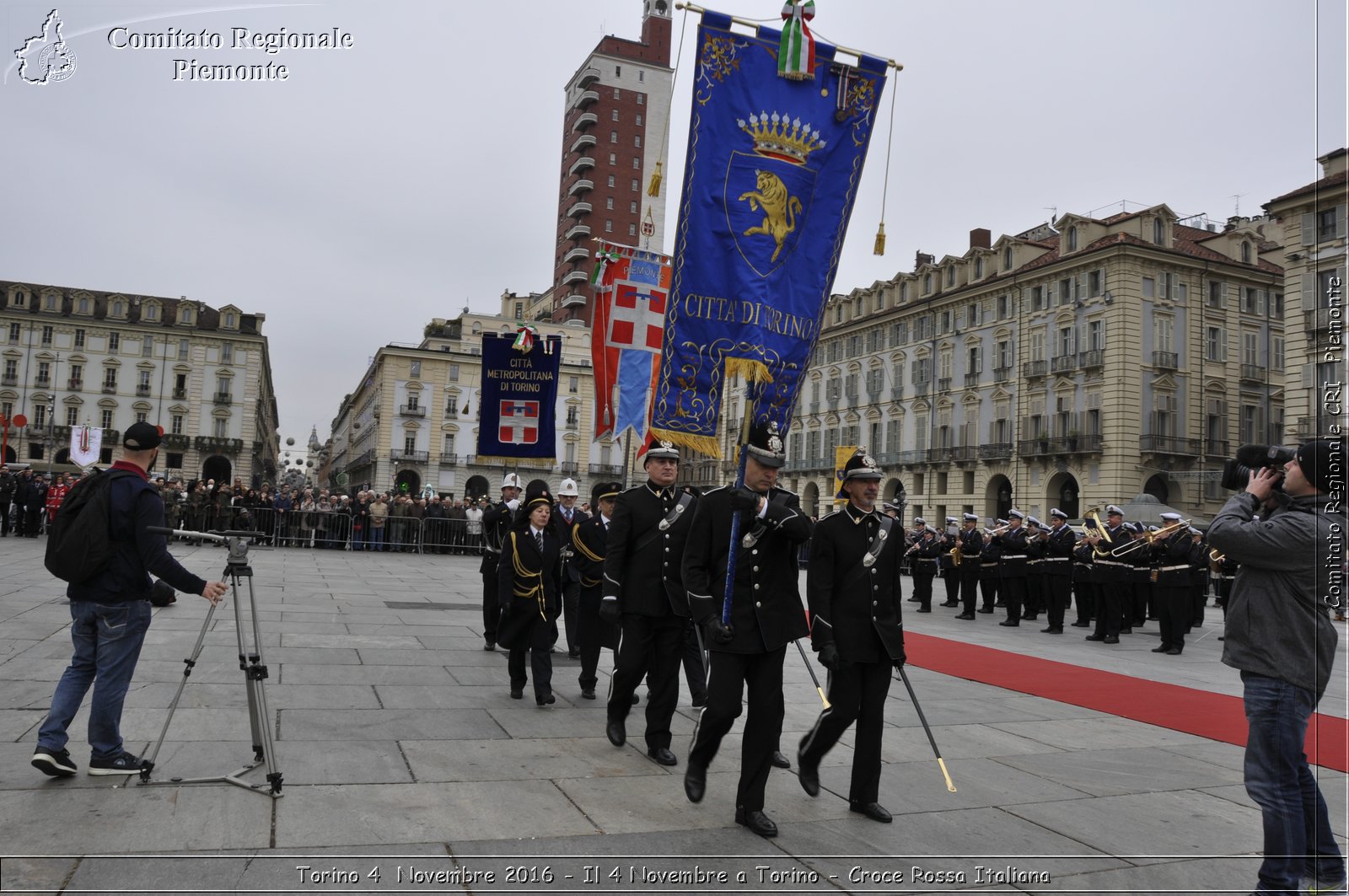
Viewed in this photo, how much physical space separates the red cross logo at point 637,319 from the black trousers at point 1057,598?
7747 millimetres

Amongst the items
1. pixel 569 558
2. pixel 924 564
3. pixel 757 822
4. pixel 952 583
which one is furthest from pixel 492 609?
pixel 952 583

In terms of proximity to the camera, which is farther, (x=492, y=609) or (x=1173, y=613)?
(x=1173, y=613)

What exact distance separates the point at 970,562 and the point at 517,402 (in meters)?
8.92

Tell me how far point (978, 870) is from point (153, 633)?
335 inches

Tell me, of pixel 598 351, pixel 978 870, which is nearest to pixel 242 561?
pixel 978 870

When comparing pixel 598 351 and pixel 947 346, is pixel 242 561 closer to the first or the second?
pixel 598 351

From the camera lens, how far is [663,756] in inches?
231

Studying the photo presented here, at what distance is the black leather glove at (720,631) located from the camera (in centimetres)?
475

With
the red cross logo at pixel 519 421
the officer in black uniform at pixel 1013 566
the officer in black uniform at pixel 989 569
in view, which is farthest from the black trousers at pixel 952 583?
the red cross logo at pixel 519 421

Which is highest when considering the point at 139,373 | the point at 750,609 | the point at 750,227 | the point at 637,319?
the point at 139,373

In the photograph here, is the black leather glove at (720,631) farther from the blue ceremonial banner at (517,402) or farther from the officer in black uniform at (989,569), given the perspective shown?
the officer in black uniform at (989,569)

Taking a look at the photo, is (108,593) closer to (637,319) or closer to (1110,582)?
(637,319)

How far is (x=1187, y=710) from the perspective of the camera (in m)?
8.63

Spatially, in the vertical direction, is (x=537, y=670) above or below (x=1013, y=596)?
below
